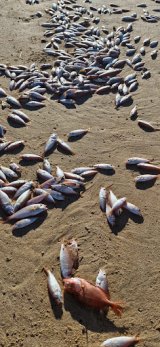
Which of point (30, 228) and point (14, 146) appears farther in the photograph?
point (14, 146)

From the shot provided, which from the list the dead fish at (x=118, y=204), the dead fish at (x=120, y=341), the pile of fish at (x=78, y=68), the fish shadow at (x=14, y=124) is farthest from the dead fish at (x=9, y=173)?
the dead fish at (x=120, y=341)

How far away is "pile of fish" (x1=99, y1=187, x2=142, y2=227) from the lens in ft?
Answer: 19.7

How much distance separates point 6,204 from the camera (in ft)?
19.8

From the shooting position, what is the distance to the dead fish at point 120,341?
4480 mm

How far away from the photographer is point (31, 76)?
362 inches

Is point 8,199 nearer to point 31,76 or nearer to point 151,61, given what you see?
point 31,76

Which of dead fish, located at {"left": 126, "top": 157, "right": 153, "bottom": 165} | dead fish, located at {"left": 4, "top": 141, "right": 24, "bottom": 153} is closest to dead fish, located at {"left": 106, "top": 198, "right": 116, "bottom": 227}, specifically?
dead fish, located at {"left": 126, "top": 157, "right": 153, "bottom": 165}

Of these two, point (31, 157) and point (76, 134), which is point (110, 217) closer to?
point (31, 157)

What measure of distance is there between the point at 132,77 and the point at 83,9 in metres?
4.25

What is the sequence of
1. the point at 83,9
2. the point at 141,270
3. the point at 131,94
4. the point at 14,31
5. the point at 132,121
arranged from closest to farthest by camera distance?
→ 1. the point at 141,270
2. the point at 132,121
3. the point at 131,94
4. the point at 14,31
5. the point at 83,9

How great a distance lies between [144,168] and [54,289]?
273cm

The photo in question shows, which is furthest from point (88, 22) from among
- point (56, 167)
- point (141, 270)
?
point (141, 270)

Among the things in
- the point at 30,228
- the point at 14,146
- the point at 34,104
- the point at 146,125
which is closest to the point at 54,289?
the point at 30,228

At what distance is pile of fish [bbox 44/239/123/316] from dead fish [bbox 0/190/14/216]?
3.59ft
